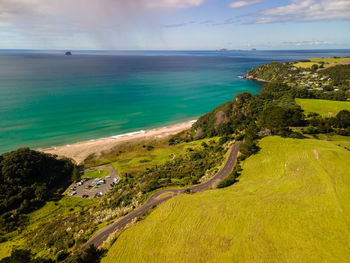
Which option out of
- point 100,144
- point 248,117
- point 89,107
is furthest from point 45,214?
point 89,107

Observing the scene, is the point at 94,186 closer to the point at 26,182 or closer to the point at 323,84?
the point at 26,182

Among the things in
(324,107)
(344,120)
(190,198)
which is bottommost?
(190,198)

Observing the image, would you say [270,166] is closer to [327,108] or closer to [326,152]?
[326,152]

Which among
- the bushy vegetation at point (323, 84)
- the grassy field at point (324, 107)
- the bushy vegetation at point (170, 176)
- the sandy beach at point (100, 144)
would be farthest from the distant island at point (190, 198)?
the bushy vegetation at point (323, 84)

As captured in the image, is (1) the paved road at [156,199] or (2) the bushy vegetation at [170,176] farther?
(2) the bushy vegetation at [170,176]

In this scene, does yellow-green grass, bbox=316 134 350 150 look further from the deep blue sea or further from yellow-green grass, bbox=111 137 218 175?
the deep blue sea

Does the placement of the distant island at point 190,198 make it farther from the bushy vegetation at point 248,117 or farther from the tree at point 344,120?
the bushy vegetation at point 248,117
